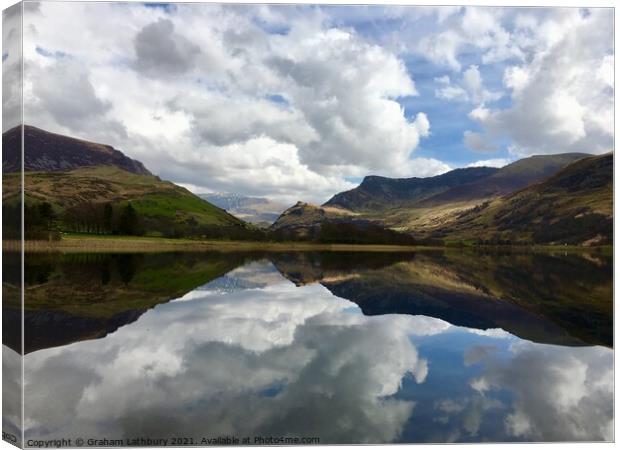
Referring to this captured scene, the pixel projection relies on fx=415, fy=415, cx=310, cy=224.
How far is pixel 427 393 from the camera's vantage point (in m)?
10.2

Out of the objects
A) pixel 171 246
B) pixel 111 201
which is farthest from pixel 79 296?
pixel 111 201

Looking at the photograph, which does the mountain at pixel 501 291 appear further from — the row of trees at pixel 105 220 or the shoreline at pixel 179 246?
the row of trees at pixel 105 220

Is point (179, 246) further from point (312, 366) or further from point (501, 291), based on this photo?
point (312, 366)

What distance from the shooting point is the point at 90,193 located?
108 metres

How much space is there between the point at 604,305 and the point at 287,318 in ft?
40.1

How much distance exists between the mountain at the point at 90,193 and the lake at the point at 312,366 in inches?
117

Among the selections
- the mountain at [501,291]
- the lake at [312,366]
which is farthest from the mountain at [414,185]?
the lake at [312,366]

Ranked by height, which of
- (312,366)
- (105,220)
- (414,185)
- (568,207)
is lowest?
(312,366)

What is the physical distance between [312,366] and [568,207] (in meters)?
19.8

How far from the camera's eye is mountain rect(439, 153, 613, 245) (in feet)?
40.0

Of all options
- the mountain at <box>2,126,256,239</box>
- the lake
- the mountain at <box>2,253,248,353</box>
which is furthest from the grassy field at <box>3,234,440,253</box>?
the lake

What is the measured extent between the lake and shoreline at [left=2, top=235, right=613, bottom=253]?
1228 centimetres

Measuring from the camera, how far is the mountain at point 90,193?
12602mm

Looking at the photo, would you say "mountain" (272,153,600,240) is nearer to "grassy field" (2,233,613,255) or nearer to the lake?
"grassy field" (2,233,613,255)
